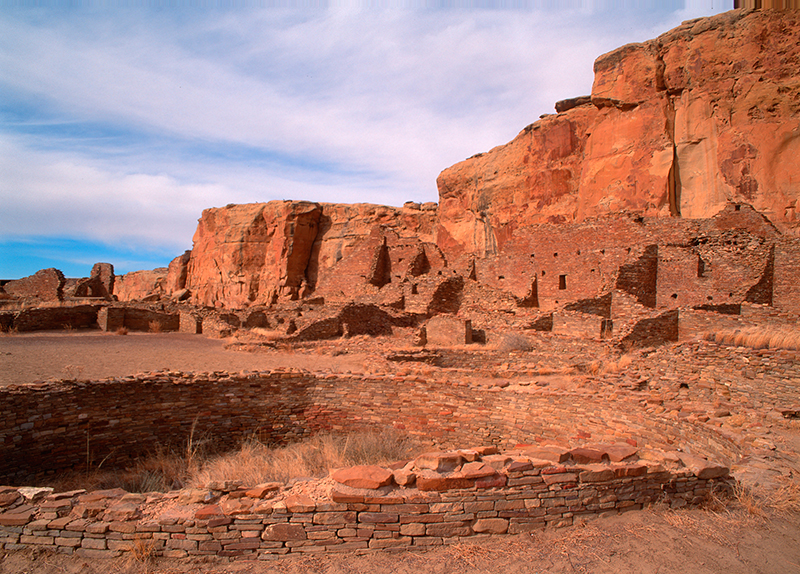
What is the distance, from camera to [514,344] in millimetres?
11297

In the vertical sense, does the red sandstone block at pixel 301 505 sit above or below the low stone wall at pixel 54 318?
below

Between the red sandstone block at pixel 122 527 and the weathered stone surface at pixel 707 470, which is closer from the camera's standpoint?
the red sandstone block at pixel 122 527

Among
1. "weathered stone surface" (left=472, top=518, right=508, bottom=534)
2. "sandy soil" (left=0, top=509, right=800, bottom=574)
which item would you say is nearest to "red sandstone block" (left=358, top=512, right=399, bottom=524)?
"sandy soil" (left=0, top=509, right=800, bottom=574)

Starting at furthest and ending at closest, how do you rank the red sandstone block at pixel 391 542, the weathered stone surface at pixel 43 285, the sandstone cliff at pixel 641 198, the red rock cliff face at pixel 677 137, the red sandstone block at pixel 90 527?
the weathered stone surface at pixel 43 285 → the red rock cliff face at pixel 677 137 → the sandstone cliff at pixel 641 198 → the red sandstone block at pixel 90 527 → the red sandstone block at pixel 391 542

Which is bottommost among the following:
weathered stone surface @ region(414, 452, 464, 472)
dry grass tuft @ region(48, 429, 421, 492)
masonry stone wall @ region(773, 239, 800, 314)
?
dry grass tuft @ region(48, 429, 421, 492)

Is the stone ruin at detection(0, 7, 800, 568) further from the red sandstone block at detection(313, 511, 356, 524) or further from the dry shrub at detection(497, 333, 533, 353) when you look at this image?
the dry shrub at detection(497, 333, 533, 353)

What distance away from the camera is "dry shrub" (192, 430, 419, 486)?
16.5 feet

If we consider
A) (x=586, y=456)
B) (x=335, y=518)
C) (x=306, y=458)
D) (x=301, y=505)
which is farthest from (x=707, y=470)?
(x=306, y=458)

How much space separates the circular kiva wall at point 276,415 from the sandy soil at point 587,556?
5.34 feet

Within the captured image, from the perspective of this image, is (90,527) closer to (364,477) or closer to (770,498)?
(364,477)

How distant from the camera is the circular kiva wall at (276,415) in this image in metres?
5.79

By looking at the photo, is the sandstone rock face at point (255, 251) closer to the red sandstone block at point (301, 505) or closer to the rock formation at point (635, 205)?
the rock formation at point (635, 205)

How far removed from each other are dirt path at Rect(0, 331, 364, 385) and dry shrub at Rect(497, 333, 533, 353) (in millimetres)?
3610

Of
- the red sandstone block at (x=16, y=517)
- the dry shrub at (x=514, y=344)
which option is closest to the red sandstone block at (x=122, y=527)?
the red sandstone block at (x=16, y=517)
